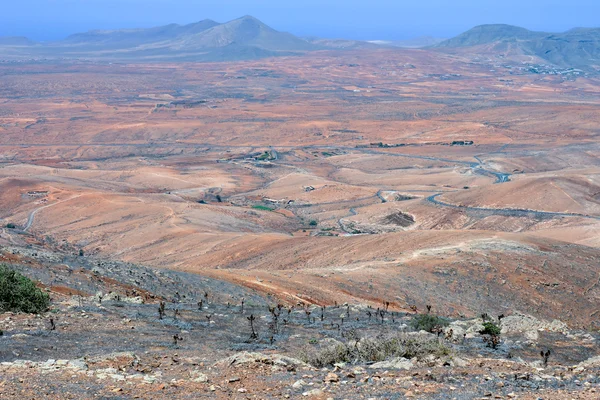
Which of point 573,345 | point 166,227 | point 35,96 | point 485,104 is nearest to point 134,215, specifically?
point 166,227

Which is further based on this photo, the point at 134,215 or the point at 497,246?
the point at 134,215

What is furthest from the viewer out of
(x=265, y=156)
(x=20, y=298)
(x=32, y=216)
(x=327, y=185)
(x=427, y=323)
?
(x=265, y=156)

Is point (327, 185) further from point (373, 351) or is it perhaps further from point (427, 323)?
point (373, 351)

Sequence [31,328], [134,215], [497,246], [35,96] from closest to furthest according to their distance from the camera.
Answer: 1. [31,328]
2. [497,246]
3. [134,215]
4. [35,96]

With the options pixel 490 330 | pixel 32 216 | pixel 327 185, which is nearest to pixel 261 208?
pixel 327 185

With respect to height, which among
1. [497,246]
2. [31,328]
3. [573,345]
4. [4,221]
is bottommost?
[4,221]

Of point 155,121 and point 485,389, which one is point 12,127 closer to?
point 155,121

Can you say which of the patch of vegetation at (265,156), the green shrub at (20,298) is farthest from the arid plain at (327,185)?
the green shrub at (20,298)
